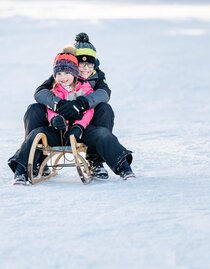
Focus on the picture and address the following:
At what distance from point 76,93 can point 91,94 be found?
4.7 inches

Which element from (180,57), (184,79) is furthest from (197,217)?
(180,57)

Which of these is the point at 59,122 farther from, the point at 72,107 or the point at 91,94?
the point at 91,94

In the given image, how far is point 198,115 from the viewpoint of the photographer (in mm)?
10703

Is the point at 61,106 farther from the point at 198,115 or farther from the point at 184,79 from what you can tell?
the point at 184,79

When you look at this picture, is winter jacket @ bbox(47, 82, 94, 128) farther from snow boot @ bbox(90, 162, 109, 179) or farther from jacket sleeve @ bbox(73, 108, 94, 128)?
snow boot @ bbox(90, 162, 109, 179)

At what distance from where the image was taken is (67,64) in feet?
16.4

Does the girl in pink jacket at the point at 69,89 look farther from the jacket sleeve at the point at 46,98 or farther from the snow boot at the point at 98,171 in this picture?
the snow boot at the point at 98,171

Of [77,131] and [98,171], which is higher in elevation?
[77,131]

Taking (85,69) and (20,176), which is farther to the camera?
(85,69)

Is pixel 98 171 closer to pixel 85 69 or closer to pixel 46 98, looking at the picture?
pixel 46 98

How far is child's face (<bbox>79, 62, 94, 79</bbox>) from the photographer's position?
17.2 feet

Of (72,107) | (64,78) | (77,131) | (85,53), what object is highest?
(85,53)

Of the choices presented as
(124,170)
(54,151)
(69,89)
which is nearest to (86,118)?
(69,89)

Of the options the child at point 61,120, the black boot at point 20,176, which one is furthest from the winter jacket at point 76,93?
the black boot at point 20,176
